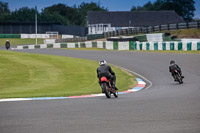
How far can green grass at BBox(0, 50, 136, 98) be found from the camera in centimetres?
1607

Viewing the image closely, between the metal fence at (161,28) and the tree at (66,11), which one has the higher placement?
the tree at (66,11)

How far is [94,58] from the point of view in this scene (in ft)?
104

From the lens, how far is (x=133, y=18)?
108 meters

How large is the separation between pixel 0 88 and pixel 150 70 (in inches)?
389

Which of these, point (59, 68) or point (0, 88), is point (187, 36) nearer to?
point (59, 68)

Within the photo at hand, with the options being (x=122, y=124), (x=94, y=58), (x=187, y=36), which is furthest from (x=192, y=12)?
(x=122, y=124)

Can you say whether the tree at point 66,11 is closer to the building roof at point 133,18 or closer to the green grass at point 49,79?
the building roof at point 133,18

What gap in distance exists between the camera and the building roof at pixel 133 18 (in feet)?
347

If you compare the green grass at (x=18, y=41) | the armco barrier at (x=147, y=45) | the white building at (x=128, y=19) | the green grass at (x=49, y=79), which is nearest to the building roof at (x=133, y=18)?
the white building at (x=128, y=19)

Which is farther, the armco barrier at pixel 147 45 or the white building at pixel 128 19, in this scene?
the white building at pixel 128 19

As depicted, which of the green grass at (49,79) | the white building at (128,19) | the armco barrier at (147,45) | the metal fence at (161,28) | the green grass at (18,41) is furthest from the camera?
the white building at (128,19)

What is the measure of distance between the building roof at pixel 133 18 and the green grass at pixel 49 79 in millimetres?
81736

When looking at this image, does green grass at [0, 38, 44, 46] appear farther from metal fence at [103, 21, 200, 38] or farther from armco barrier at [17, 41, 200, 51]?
armco barrier at [17, 41, 200, 51]

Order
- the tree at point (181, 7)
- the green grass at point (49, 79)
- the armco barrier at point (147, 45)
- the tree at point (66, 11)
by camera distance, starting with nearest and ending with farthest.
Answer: the green grass at point (49, 79), the armco barrier at point (147, 45), the tree at point (181, 7), the tree at point (66, 11)
